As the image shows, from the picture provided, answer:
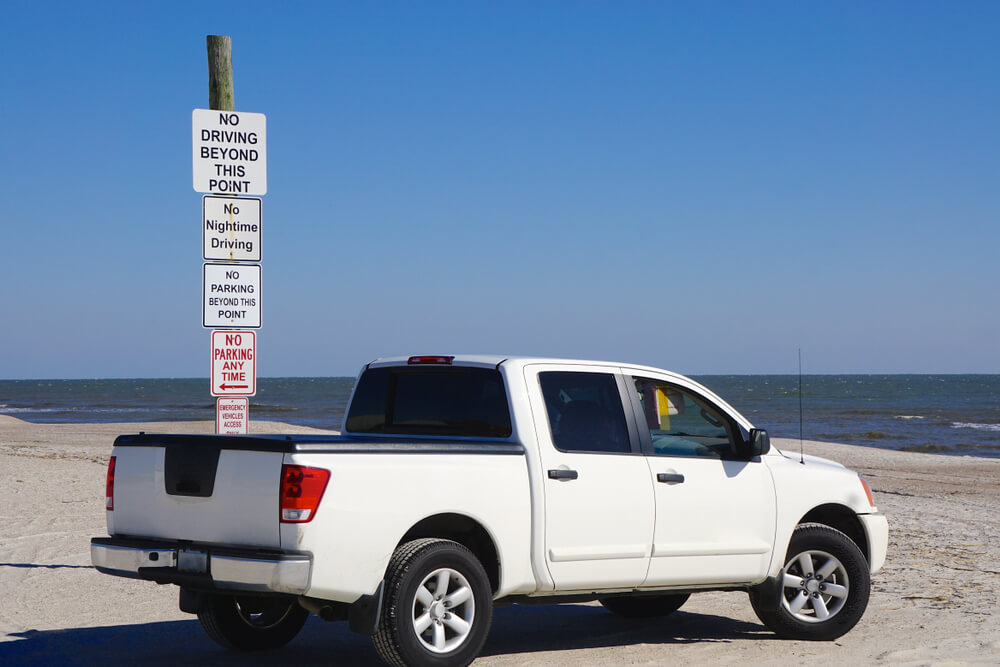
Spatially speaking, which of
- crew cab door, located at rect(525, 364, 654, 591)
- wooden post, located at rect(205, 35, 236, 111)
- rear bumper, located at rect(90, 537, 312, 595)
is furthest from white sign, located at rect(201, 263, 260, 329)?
crew cab door, located at rect(525, 364, 654, 591)

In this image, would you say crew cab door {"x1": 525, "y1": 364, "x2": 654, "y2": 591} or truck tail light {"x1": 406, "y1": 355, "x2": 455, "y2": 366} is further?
truck tail light {"x1": 406, "y1": 355, "x2": 455, "y2": 366}

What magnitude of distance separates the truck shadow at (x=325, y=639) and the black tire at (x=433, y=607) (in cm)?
88

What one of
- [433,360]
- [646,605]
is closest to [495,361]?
[433,360]

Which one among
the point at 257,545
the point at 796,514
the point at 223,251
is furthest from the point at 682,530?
the point at 223,251

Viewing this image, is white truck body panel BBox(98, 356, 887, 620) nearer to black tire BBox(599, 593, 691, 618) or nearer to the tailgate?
the tailgate

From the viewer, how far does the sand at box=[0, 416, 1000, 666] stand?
7344 millimetres

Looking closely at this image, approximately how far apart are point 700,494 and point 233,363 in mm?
3871

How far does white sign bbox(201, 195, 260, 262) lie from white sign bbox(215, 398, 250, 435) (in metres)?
1.14

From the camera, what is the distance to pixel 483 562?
22.8ft

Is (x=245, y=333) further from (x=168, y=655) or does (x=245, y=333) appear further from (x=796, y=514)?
(x=796, y=514)

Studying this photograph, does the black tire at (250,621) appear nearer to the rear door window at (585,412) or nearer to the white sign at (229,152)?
the rear door window at (585,412)

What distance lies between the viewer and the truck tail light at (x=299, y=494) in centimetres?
589

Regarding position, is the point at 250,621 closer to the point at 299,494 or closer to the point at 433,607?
the point at 433,607

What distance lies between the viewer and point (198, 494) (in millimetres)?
6301
